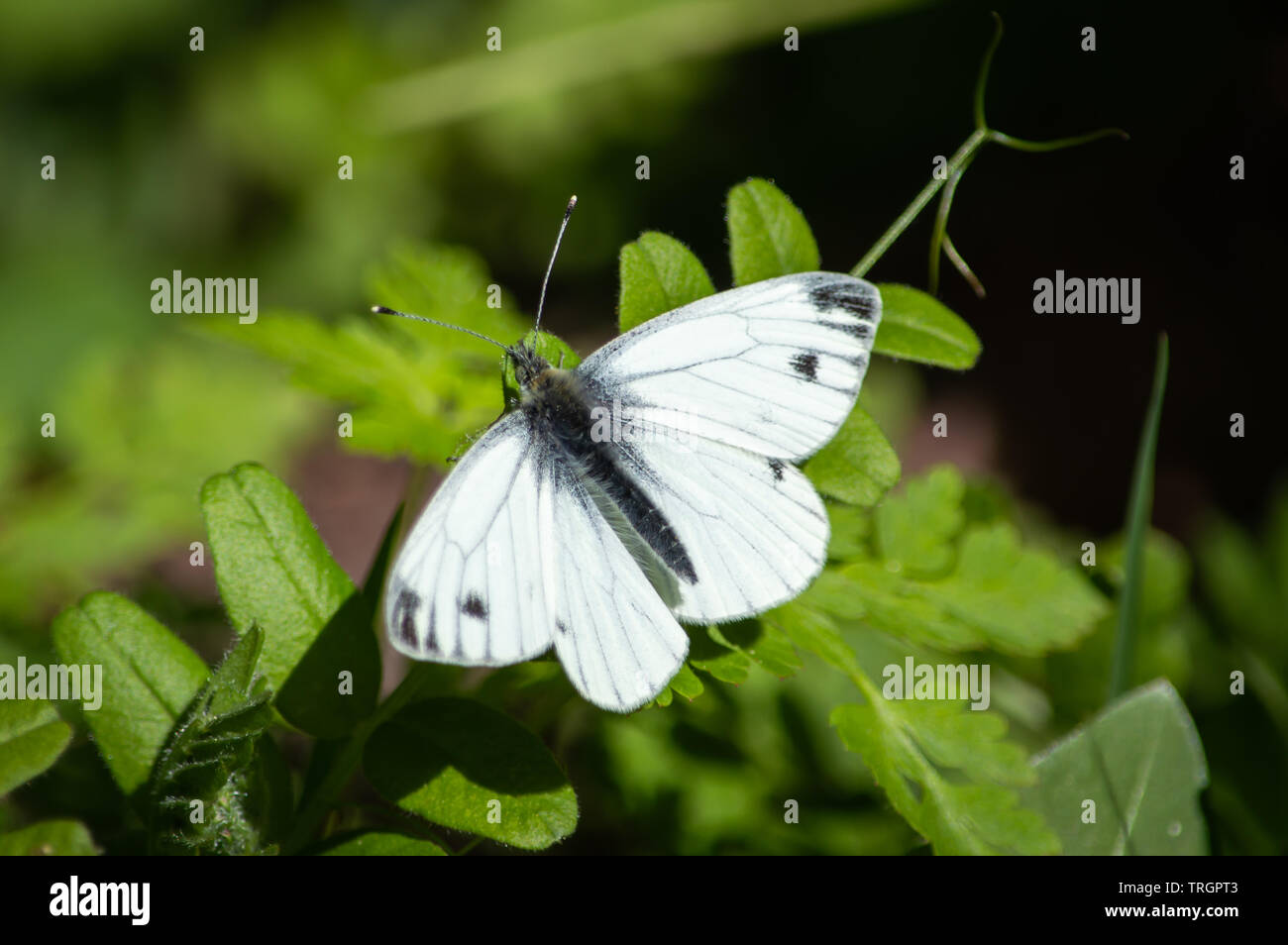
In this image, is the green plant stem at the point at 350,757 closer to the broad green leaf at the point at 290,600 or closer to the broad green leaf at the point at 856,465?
the broad green leaf at the point at 290,600

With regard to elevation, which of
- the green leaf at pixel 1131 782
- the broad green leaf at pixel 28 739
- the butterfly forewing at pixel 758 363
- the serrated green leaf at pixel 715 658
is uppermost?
the butterfly forewing at pixel 758 363

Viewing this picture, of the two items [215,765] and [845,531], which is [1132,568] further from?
[215,765]

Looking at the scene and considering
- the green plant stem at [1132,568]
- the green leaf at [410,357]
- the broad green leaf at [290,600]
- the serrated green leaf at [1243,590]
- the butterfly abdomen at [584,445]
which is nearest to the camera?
the broad green leaf at [290,600]

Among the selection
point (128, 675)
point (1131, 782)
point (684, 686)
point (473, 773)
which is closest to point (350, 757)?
point (473, 773)

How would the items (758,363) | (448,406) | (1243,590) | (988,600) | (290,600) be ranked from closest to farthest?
(290,600) < (758,363) < (988,600) < (448,406) < (1243,590)

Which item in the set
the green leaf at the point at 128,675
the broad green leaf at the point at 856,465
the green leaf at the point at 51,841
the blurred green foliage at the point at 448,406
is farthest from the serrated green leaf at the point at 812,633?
the green leaf at the point at 51,841

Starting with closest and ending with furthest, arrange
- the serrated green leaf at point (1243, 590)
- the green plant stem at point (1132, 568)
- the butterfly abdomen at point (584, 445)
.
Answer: the butterfly abdomen at point (584, 445) < the green plant stem at point (1132, 568) < the serrated green leaf at point (1243, 590)
